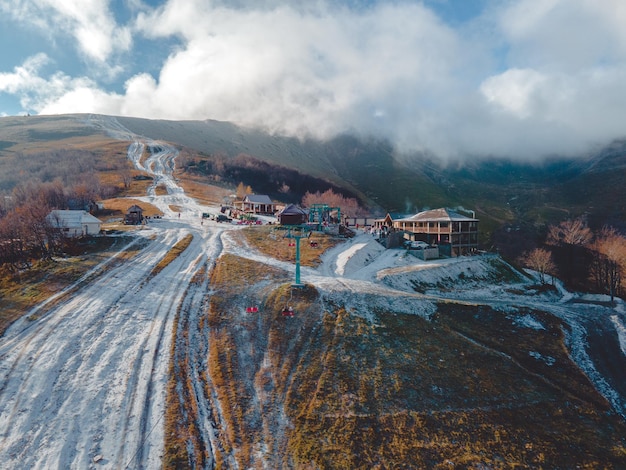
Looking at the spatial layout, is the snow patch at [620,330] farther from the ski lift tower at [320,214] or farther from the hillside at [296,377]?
the ski lift tower at [320,214]

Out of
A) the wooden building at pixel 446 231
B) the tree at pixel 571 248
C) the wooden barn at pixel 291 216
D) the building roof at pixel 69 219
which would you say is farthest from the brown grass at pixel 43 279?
the tree at pixel 571 248

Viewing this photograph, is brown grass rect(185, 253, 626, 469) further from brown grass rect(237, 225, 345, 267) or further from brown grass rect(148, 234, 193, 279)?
brown grass rect(237, 225, 345, 267)

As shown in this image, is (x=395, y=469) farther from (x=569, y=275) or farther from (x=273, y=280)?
(x=569, y=275)

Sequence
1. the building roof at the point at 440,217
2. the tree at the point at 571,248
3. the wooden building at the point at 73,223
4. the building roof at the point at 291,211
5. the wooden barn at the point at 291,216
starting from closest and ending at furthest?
the wooden building at the point at 73,223 < the building roof at the point at 440,217 < the wooden barn at the point at 291,216 < the building roof at the point at 291,211 < the tree at the point at 571,248

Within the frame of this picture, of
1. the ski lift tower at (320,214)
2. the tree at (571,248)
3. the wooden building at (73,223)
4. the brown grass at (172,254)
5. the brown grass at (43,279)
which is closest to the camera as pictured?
the brown grass at (43,279)

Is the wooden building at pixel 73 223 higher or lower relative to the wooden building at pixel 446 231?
higher

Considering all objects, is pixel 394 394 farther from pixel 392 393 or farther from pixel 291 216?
pixel 291 216
